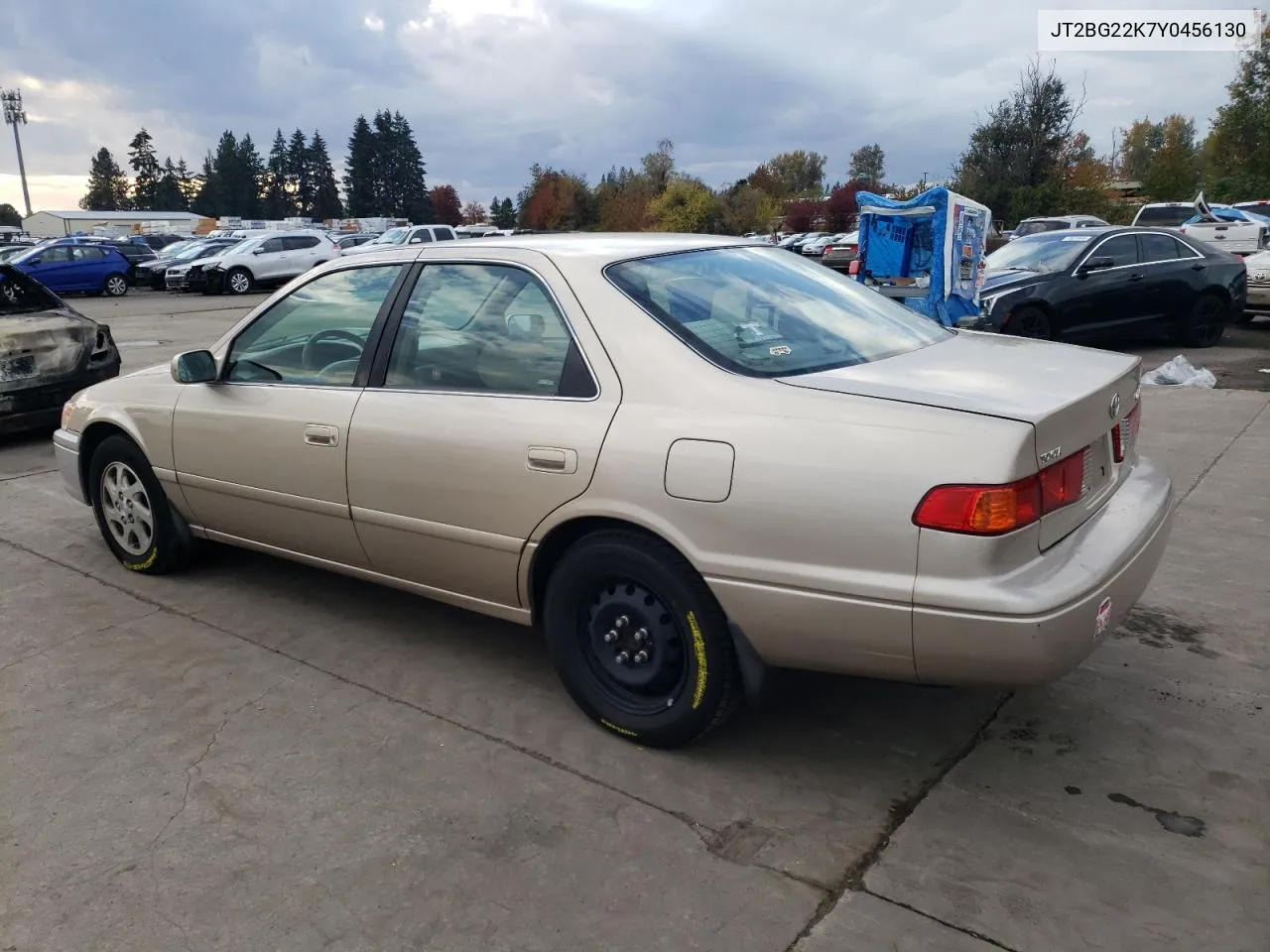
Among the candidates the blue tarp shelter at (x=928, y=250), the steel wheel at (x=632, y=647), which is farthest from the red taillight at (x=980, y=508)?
the blue tarp shelter at (x=928, y=250)

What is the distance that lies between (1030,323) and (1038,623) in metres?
9.13

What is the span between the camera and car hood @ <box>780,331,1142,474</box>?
259cm

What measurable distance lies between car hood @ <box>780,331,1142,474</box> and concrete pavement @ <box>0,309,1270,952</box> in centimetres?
97

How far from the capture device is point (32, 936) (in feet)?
7.79

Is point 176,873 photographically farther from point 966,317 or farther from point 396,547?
point 966,317

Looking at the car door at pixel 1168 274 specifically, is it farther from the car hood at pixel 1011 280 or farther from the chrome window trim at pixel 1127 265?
the car hood at pixel 1011 280

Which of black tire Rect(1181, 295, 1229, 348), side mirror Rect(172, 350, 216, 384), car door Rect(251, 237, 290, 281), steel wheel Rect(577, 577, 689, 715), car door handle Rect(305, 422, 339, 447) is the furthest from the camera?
car door Rect(251, 237, 290, 281)

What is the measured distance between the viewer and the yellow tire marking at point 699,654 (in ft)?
9.36

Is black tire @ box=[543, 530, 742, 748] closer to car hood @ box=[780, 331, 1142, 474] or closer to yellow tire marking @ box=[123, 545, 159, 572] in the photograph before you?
car hood @ box=[780, 331, 1142, 474]

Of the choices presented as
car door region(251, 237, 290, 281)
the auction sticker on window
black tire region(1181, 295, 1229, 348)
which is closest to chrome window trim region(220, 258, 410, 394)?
the auction sticker on window

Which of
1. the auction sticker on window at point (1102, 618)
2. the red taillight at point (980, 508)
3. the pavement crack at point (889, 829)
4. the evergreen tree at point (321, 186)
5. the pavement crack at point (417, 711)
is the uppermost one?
the evergreen tree at point (321, 186)

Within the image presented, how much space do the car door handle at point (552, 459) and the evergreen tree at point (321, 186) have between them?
112m

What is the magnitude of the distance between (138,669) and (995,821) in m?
3.04

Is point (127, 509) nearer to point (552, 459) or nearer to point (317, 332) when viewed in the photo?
point (317, 332)
